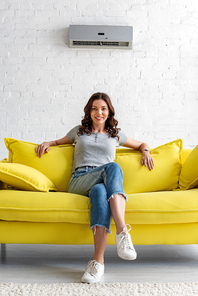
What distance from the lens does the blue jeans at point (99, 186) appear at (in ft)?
7.32

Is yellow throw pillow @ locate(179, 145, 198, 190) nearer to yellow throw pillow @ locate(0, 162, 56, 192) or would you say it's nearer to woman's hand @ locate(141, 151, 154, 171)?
woman's hand @ locate(141, 151, 154, 171)

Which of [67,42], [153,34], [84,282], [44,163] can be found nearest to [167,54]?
[153,34]

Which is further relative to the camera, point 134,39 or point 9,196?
point 134,39

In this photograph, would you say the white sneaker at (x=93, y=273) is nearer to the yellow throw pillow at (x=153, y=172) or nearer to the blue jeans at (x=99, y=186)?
the blue jeans at (x=99, y=186)

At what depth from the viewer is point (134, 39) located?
4.41 metres

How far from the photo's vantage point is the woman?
7.22ft

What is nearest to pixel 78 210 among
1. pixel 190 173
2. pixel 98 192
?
pixel 98 192

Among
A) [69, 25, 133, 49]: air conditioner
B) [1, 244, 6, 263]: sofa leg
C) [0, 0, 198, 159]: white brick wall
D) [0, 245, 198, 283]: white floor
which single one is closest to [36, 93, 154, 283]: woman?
[0, 245, 198, 283]: white floor

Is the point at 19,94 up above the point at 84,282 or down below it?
above

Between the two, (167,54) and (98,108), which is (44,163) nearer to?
(98,108)

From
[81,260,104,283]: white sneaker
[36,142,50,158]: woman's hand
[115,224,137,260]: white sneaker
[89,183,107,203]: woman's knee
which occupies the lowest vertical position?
[81,260,104,283]: white sneaker

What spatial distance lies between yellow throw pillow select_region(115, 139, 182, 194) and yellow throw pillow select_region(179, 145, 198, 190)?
3.4 inches

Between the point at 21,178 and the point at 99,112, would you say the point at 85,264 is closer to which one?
the point at 21,178

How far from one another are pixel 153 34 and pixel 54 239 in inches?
114
